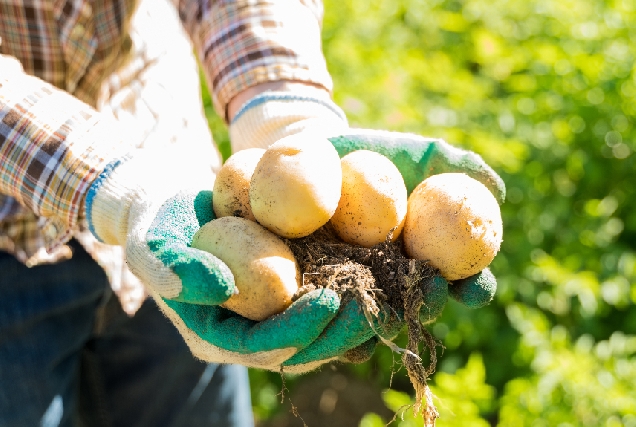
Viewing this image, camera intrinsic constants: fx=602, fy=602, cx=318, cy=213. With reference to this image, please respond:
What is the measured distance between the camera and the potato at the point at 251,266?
121 centimetres

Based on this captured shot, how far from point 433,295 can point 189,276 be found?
20.2 inches

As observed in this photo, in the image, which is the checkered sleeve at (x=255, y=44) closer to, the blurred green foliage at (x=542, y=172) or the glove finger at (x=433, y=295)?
the glove finger at (x=433, y=295)

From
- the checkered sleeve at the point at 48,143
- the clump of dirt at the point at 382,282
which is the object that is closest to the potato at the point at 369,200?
the clump of dirt at the point at 382,282

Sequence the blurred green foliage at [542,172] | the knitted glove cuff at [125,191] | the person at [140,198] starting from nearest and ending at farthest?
the person at [140,198]
the knitted glove cuff at [125,191]
the blurred green foliage at [542,172]

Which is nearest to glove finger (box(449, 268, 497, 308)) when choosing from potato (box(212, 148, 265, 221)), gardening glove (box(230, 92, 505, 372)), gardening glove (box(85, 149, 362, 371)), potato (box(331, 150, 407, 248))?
gardening glove (box(230, 92, 505, 372))

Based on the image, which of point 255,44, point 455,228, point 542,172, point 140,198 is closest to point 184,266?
point 140,198

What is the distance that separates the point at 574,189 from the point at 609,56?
0.65 m

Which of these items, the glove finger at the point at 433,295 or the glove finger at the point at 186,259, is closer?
the glove finger at the point at 186,259

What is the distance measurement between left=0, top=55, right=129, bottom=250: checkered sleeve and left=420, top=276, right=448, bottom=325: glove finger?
0.74m

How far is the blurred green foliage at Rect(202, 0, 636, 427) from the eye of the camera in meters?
2.42

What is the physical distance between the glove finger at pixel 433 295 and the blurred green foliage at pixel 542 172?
0.95 m

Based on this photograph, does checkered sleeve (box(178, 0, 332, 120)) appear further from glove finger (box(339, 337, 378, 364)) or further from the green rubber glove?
glove finger (box(339, 337, 378, 364))

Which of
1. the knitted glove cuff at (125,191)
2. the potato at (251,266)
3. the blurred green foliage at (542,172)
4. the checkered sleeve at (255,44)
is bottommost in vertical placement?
the blurred green foliage at (542,172)

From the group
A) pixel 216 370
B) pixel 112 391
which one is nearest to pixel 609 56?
pixel 216 370
